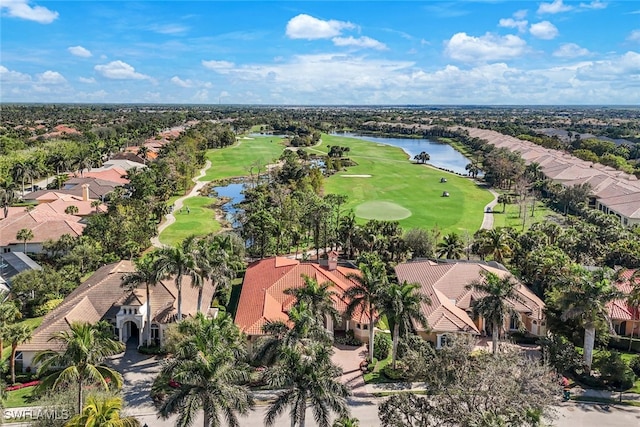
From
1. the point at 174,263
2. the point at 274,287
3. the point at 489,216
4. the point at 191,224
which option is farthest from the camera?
the point at 489,216

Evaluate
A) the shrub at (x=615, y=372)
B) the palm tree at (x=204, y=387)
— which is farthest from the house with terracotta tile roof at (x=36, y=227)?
the shrub at (x=615, y=372)

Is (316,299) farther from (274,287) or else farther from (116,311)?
(116,311)

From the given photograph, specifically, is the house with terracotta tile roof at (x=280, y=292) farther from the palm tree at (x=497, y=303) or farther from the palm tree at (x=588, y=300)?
the palm tree at (x=588, y=300)

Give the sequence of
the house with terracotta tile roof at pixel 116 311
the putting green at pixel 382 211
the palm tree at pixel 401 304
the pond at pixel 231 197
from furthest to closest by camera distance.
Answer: the putting green at pixel 382 211
the pond at pixel 231 197
the house with terracotta tile roof at pixel 116 311
the palm tree at pixel 401 304

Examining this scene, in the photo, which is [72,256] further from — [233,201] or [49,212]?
[233,201]

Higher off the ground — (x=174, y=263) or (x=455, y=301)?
(x=174, y=263)

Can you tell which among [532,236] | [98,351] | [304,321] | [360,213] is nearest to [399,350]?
[304,321]

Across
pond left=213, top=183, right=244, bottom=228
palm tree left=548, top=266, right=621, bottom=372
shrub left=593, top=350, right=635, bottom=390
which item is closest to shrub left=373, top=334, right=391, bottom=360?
palm tree left=548, top=266, right=621, bottom=372

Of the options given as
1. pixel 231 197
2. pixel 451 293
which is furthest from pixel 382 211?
pixel 451 293
